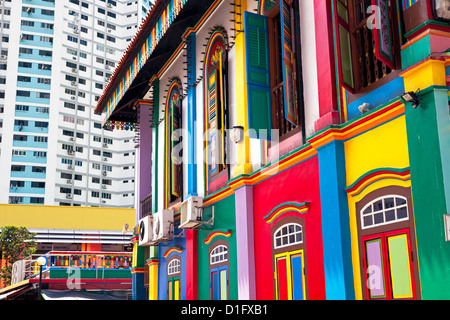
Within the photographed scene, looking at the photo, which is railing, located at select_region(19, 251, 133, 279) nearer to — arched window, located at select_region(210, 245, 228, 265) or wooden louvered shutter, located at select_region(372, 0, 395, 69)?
arched window, located at select_region(210, 245, 228, 265)

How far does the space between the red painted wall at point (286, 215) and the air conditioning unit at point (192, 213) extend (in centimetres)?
222

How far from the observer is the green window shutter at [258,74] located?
10.3m

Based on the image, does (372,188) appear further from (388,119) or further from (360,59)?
(360,59)

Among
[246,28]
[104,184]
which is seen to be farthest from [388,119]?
[104,184]

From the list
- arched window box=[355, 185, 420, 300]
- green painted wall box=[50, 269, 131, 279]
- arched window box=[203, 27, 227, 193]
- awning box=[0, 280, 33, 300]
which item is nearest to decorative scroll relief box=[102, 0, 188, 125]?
arched window box=[203, 27, 227, 193]

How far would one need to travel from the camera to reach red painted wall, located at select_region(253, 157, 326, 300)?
27.9 ft

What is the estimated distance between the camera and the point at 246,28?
411 inches

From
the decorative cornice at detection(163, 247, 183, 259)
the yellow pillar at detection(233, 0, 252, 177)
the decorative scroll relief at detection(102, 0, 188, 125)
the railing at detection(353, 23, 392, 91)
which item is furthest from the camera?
the decorative cornice at detection(163, 247, 183, 259)

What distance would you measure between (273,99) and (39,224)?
34.7m

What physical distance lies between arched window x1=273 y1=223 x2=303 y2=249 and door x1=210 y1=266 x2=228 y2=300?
7.18 ft

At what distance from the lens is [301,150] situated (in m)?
8.94

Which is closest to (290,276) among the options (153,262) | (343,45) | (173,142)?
(343,45)

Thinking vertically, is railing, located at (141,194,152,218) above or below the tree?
below

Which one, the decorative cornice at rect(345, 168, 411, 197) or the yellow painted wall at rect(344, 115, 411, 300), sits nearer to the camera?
the decorative cornice at rect(345, 168, 411, 197)
